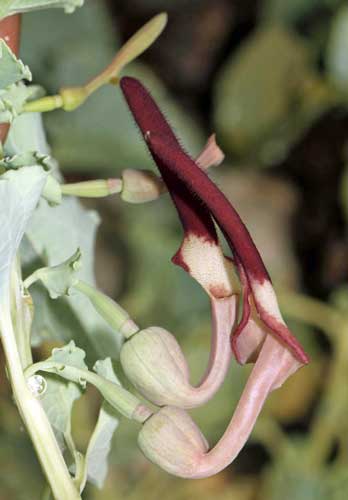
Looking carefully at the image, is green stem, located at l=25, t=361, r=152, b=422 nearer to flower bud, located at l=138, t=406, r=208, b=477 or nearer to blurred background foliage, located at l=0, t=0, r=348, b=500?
flower bud, located at l=138, t=406, r=208, b=477

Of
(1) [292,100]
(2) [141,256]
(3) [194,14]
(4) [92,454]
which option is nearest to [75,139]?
(2) [141,256]

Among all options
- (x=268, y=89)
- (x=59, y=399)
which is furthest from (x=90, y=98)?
(x=59, y=399)

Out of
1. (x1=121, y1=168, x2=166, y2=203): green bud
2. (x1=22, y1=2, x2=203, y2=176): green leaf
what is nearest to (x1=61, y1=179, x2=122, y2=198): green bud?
(x1=121, y1=168, x2=166, y2=203): green bud

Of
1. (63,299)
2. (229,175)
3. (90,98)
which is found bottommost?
(229,175)

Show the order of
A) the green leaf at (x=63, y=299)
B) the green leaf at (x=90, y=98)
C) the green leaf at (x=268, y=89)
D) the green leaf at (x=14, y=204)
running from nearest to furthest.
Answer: the green leaf at (x=14, y=204) < the green leaf at (x=63, y=299) < the green leaf at (x=90, y=98) < the green leaf at (x=268, y=89)

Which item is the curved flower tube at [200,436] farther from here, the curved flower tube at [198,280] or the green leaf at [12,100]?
the green leaf at [12,100]

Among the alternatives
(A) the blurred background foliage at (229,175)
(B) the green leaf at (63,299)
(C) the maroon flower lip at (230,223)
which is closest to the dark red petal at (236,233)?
(C) the maroon flower lip at (230,223)

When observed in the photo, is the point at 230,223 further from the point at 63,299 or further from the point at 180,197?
the point at 63,299
